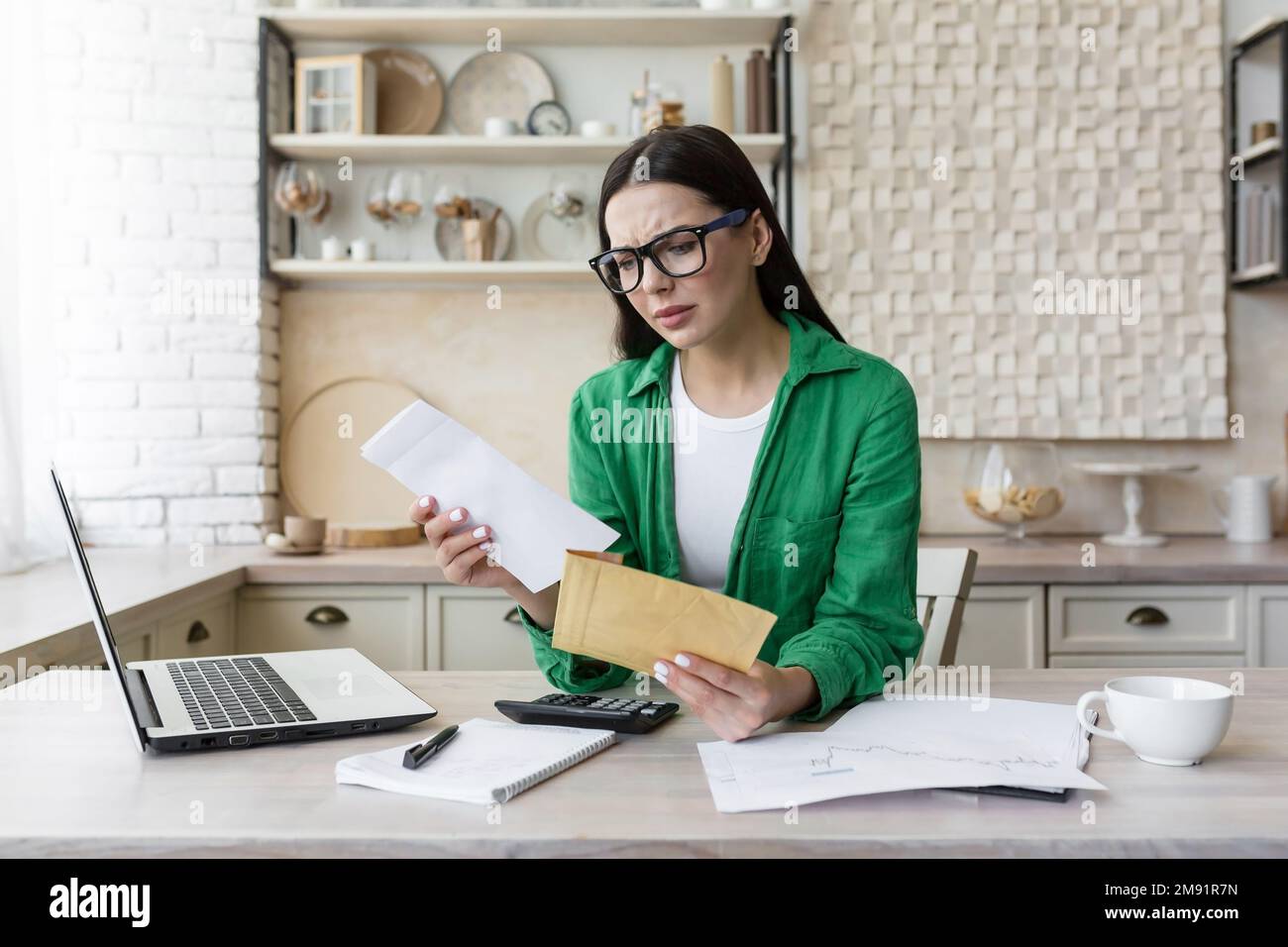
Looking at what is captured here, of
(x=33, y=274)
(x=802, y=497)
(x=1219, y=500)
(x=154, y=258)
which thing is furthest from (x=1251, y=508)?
(x=33, y=274)

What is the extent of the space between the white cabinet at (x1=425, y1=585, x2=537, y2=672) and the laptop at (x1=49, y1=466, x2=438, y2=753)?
3.83 ft

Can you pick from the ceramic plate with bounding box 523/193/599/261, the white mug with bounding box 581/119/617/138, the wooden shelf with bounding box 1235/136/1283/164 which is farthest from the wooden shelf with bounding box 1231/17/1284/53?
the ceramic plate with bounding box 523/193/599/261

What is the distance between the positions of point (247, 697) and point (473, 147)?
2.10 metres

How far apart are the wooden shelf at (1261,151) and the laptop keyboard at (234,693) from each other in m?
2.94

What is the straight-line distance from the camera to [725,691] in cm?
109

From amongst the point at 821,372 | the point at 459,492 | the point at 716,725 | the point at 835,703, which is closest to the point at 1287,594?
the point at 821,372

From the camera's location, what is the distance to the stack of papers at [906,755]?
3.05 ft

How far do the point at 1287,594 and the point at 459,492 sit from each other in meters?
2.26

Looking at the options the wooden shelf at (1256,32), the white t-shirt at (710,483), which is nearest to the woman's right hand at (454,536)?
the white t-shirt at (710,483)

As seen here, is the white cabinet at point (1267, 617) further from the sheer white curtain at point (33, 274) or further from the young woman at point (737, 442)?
the sheer white curtain at point (33, 274)

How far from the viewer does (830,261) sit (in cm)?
315

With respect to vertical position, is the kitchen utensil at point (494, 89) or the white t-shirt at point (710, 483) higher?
the kitchen utensil at point (494, 89)

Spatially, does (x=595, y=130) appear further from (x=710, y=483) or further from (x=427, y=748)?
(x=427, y=748)
